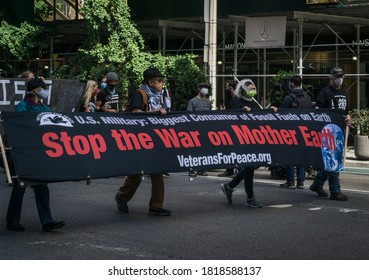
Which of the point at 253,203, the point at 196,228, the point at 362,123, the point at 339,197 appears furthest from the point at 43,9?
the point at 196,228

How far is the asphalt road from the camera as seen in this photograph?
8.09m

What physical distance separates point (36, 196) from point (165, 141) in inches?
73.8

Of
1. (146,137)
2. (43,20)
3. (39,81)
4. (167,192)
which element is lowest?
(167,192)

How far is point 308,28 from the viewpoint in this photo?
27500mm

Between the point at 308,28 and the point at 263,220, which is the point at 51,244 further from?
the point at 308,28

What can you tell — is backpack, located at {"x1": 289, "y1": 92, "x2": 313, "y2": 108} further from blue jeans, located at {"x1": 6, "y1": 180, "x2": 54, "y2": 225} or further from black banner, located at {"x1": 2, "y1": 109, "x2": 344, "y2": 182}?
blue jeans, located at {"x1": 6, "y1": 180, "x2": 54, "y2": 225}

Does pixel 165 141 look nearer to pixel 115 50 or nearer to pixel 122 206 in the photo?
pixel 122 206

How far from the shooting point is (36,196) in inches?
361

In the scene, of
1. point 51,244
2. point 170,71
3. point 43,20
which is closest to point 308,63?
point 170,71

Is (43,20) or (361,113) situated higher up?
(43,20)
